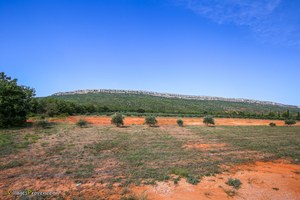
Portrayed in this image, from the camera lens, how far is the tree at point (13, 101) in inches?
955

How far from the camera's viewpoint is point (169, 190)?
880 centimetres

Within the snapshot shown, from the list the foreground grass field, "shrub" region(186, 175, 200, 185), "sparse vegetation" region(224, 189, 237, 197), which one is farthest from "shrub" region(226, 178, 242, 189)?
"shrub" region(186, 175, 200, 185)

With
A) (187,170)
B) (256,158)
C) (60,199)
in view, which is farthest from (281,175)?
(60,199)

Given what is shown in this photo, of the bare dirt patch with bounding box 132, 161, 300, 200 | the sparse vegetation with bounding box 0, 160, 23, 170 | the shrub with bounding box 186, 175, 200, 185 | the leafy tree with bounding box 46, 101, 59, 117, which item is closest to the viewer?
the bare dirt patch with bounding box 132, 161, 300, 200

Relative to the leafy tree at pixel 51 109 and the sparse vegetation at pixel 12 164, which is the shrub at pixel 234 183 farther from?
the leafy tree at pixel 51 109

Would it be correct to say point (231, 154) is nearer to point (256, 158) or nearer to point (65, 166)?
point (256, 158)

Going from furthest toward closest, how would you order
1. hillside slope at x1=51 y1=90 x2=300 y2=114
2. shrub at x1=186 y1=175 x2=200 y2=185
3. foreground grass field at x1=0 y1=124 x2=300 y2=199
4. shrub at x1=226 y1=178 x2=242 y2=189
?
hillside slope at x1=51 y1=90 x2=300 y2=114 → shrub at x1=186 y1=175 x2=200 y2=185 → shrub at x1=226 y1=178 x2=242 y2=189 → foreground grass field at x1=0 y1=124 x2=300 y2=199

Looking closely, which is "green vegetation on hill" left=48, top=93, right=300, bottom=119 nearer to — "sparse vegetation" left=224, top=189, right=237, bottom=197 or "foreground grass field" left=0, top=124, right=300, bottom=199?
"foreground grass field" left=0, top=124, right=300, bottom=199

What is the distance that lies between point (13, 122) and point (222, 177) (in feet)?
88.0

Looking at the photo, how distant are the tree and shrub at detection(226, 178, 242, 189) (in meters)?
25.9

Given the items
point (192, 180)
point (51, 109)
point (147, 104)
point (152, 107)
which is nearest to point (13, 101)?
point (51, 109)

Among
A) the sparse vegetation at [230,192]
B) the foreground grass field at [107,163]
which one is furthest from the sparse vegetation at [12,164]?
the sparse vegetation at [230,192]

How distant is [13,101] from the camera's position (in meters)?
24.8

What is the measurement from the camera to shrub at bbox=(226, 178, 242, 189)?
9.40 m
